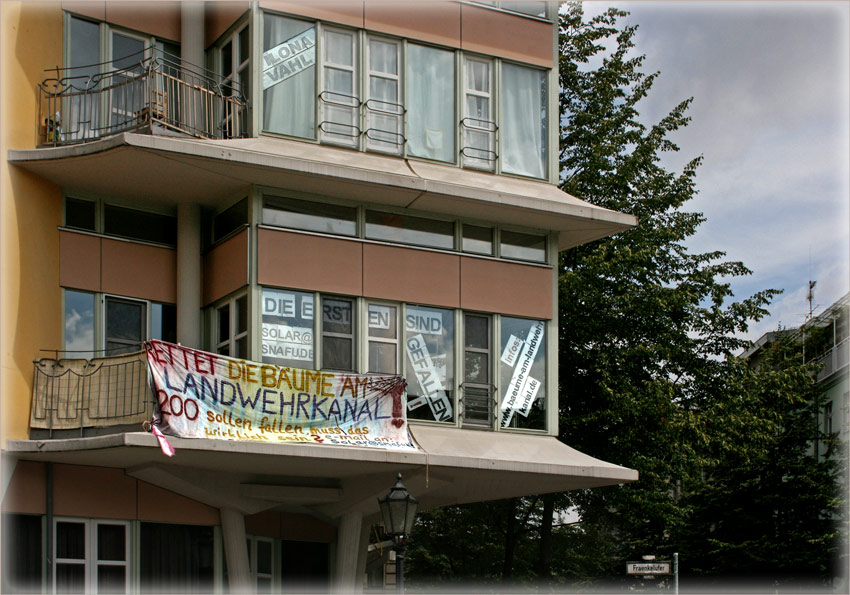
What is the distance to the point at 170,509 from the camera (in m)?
23.4

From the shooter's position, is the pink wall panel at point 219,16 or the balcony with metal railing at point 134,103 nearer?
the balcony with metal railing at point 134,103

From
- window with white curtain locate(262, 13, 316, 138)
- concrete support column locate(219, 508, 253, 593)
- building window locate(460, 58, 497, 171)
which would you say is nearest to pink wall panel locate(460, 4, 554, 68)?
building window locate(460, 58, 497, 171)

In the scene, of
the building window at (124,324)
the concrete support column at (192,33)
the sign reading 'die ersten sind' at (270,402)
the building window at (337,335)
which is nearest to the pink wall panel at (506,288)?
the building window at (337,335)

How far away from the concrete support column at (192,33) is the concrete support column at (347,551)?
851 cm

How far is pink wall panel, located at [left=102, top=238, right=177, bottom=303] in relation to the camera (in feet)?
78.8

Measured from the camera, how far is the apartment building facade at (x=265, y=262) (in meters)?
22.3

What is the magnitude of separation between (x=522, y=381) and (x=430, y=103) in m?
5.29

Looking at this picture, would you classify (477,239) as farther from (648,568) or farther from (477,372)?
(648,568)

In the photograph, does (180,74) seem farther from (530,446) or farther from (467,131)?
(530,446)

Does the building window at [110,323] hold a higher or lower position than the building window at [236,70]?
lower

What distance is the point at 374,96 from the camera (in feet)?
81.9

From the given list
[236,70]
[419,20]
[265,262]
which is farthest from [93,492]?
[419,20]

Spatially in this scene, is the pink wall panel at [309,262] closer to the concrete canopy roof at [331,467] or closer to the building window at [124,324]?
the building window at [124,324]

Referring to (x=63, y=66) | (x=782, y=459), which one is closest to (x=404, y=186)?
(x=63, y=66)
